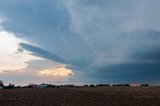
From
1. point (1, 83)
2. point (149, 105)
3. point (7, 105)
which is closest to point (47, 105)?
point (7, 105)

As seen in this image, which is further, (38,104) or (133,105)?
(38,104)

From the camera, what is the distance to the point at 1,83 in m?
176

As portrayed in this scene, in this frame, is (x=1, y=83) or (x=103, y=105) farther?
(x=1, y=83)

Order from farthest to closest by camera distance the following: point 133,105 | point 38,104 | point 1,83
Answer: point 1,83, point 38,104, point 133,105

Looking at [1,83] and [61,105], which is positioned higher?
[1,83]

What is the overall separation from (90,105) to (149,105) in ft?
21.8

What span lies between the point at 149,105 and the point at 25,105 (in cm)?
1436

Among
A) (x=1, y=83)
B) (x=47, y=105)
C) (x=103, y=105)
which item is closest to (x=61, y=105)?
(x=47, y=105)

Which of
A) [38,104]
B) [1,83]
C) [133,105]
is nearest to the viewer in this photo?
[133,105]

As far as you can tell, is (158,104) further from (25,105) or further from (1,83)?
(1,83)

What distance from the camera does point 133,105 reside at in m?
44.0

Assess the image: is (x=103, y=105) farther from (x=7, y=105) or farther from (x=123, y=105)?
(x=7, y=105)

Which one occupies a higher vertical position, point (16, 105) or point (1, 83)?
point (1, 83)

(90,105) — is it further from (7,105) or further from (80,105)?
(7,105)
